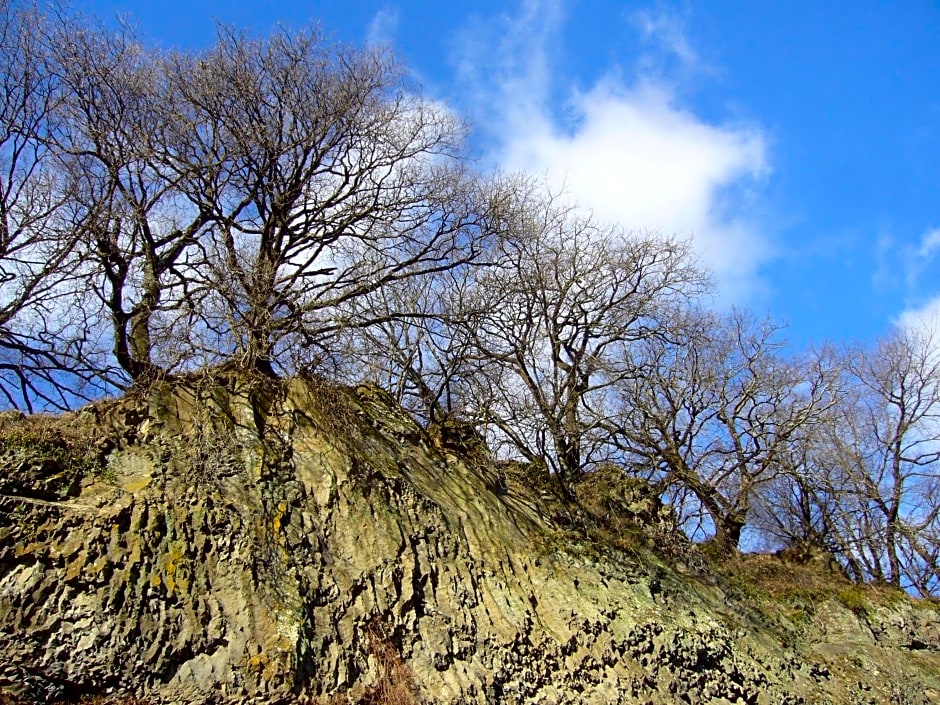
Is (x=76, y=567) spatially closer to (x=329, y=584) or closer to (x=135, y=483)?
(x=135, y=483)

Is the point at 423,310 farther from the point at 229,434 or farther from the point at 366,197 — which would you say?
the point at 229,434

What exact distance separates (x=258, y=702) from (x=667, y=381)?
10838 mm

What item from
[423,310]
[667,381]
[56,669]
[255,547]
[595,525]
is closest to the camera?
[56,669]

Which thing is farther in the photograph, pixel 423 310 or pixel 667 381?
pixel 667 381

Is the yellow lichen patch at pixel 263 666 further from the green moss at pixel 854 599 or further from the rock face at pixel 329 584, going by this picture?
the green moss at pixel 854 599

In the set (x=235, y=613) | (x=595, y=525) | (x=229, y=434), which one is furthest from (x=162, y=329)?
(x=595, y=525)

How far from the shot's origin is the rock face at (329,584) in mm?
7934

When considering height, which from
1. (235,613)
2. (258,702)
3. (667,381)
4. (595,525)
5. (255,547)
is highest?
(667,381)

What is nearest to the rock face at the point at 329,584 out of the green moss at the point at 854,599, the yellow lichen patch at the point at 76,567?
the yellow lichen patch at the point at 76,567

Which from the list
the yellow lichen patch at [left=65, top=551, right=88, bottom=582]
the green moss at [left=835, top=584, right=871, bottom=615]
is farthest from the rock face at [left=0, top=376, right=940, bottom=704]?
the green moss at [left=835, top=584, right=871, bottom=615]

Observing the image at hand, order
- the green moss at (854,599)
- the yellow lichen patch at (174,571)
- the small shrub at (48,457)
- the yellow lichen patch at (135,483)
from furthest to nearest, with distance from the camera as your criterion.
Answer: the green moss at (854,599) → the yellow lichen patch at (135,483) → the small shrub at (48,457) → the yellow lichen patch at (174,571)

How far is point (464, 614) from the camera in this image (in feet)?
31.0

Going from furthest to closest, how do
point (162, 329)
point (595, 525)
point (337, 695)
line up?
point (595, 525), point (162, 329), point (337, 695)

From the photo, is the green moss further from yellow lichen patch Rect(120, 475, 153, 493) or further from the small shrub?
the small shrub
